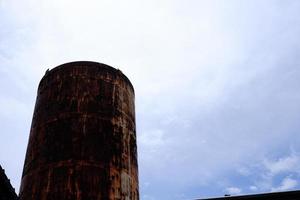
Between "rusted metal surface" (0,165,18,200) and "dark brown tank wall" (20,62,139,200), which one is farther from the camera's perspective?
"rusted metal surface" (0,165,18,200)

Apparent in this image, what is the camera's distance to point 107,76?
905 cm

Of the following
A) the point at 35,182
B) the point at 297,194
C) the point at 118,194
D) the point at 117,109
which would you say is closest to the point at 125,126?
the point at 117,109

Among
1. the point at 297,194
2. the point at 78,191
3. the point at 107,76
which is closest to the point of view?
the point at 78,191

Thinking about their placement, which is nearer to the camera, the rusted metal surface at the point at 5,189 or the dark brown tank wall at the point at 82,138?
the dark brown tank wall at the point at 82,138

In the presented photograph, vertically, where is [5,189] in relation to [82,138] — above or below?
above

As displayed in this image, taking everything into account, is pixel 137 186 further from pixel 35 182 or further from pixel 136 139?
pixel 35 182

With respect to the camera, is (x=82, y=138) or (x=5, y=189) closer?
(x=82, y=138)

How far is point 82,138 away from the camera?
7.58m

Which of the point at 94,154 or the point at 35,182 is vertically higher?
the point at 94,154

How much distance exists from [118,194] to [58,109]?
106 inches

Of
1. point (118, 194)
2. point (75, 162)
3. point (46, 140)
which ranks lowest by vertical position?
point (118, 194)

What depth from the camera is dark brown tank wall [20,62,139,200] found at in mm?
7055

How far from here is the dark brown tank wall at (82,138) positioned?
705 cm

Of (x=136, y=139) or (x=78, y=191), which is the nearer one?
(x=78, y=191)
